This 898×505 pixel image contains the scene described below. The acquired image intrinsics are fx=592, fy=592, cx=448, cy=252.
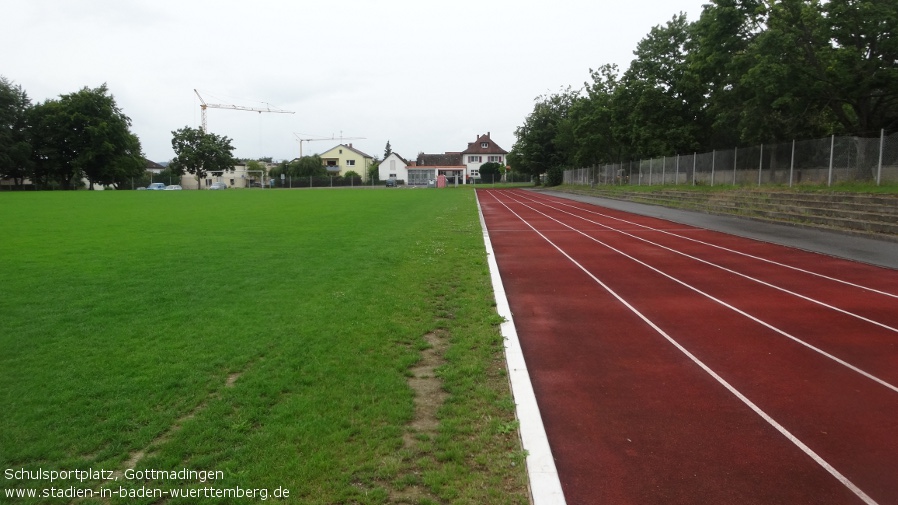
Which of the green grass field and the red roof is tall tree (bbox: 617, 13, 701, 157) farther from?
the red roof

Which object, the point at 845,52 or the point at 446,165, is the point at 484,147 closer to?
the point at 446,165

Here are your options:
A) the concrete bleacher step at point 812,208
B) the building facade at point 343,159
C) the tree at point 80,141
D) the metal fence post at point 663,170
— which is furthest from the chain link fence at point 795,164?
the building facade at point 343,159

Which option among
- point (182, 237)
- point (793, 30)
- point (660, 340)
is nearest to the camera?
point (660, 340)

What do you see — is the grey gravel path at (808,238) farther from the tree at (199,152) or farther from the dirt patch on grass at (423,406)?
the tree at (199,152)

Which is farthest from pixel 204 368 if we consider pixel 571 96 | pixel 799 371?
pixel 571 96

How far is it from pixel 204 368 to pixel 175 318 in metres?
1.91

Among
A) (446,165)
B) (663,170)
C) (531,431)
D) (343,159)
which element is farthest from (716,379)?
(343,159)

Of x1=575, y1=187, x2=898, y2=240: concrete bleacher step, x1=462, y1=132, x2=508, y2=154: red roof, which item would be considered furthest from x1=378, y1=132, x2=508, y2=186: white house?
x1=575, y1=187, x2=898, y2=240: concrete bleacher step

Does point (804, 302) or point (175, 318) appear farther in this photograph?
point (804, 302)

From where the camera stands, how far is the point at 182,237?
14.3 metres

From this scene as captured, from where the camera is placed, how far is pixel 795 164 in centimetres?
2195

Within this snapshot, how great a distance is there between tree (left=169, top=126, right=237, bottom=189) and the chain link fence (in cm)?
7027

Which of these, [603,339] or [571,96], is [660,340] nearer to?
[603,339]

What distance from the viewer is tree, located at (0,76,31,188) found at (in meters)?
59.0
